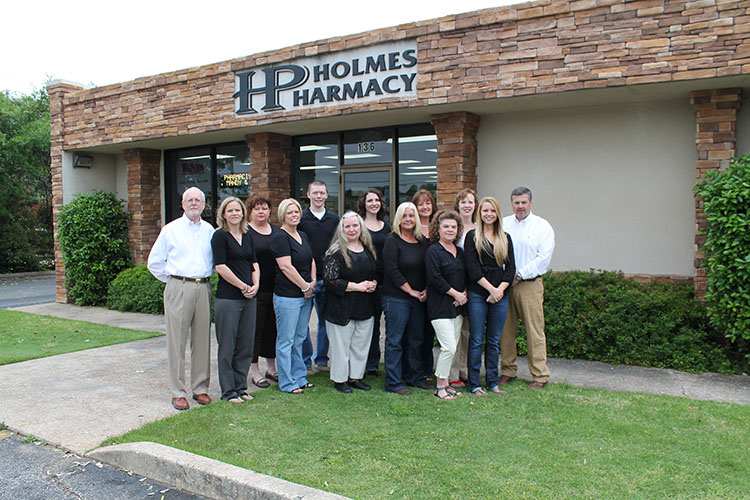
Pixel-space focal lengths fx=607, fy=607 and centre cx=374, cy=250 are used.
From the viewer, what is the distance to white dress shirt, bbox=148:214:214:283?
17.0ft

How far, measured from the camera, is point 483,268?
217 inches

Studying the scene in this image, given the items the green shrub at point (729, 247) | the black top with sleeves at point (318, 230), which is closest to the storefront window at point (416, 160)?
the black top with sleeves at point (318, 230)

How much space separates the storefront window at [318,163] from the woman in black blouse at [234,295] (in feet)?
17.2

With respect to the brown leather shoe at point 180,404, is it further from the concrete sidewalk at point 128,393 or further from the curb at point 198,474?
A: the curb at point 198,474

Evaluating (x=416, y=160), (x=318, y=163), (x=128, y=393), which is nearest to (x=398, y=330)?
(x=128, y=393)

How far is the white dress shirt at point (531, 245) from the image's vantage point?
569 cm

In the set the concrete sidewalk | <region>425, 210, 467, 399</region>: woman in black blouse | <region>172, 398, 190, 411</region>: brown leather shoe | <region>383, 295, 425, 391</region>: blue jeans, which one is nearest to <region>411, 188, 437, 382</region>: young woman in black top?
<region>383, 295, 425, 391</region>: blue jeans

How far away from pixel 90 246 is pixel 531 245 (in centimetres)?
948

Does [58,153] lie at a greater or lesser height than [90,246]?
greater

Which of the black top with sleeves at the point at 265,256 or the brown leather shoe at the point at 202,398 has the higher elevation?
the black top with sleeves at the point at 265,256

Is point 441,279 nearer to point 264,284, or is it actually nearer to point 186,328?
point 264,284

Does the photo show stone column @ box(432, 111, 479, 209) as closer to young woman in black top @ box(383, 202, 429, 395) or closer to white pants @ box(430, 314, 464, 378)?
young woman in black top @ box(383, 202, 429, 395)

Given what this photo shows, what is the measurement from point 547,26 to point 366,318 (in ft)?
14.0

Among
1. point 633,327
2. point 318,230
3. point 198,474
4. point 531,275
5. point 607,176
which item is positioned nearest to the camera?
point 198,474
